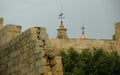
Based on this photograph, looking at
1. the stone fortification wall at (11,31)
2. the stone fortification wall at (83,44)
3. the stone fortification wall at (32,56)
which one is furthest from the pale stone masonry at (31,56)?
the stone fortification wall at (83,44)

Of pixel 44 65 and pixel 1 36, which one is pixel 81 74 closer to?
pixel 1 36

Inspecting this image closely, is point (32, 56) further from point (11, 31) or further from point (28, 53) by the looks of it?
point (11, 31)

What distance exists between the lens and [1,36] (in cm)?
2239

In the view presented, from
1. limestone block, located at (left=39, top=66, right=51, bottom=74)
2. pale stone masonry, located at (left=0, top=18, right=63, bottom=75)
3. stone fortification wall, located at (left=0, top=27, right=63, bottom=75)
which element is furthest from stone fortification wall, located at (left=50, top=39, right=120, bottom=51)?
limestone block, located at (left=39, top=66, right=51, bottom=74)

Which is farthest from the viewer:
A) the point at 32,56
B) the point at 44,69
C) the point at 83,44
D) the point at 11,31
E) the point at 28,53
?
the point at 83,44

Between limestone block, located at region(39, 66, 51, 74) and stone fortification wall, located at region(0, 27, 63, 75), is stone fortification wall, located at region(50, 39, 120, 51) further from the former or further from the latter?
limestone block, located at region(39, 66, 51, 74)

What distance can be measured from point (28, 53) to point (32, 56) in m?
0.36

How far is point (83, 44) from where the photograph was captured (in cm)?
5338

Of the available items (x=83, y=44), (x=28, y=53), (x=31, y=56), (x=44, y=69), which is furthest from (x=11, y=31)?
(x=83, y=44)

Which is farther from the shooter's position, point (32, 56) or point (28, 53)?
point (28, 53)

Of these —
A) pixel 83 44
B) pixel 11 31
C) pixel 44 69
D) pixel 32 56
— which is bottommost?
pixel 44 69

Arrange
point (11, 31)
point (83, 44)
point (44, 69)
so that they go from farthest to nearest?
point (83, 44)
point (11, 31)
point (44, 69)

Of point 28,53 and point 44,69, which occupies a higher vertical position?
point 28,53

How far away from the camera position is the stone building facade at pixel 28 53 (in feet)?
58.3
